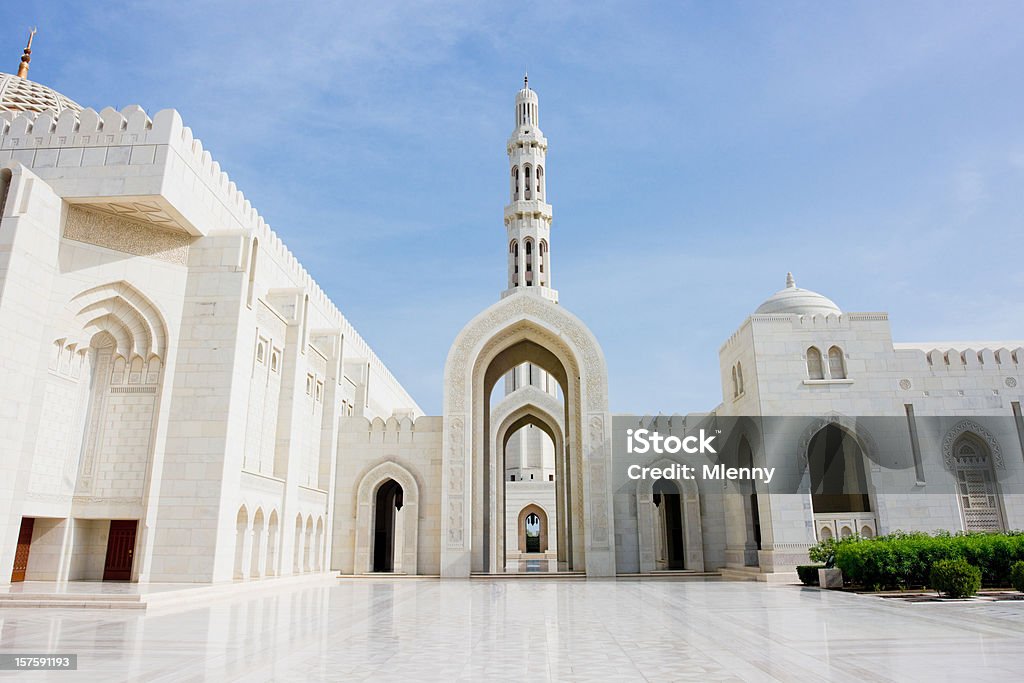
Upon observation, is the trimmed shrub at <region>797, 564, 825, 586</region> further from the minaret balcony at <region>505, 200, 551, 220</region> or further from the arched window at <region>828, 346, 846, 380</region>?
the minaret balcony at <region>505, 200, 551, 220</region>

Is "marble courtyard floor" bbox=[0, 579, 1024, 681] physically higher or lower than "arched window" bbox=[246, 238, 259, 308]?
lower

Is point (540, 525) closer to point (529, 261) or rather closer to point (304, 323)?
point (529, 261)

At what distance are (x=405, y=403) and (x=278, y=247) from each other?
18.0m

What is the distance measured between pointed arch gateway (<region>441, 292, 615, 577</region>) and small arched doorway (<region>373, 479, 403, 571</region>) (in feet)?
16.2

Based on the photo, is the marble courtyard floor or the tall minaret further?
the tall minaret

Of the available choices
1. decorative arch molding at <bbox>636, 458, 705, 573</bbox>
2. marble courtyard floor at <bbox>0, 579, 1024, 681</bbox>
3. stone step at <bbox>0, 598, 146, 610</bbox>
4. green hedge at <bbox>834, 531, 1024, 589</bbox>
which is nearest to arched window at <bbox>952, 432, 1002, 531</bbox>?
green hedge at <bbox>834, 531, 1024, 589</bbox>

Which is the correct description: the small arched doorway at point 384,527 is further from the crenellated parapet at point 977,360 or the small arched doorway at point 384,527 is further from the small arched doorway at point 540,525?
the crenellated parapet at point 977,360

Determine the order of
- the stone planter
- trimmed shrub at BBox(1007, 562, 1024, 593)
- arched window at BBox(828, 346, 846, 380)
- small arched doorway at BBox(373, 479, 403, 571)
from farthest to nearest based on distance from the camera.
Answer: small arched doorway at BBox(373, 479, 403, 571) < arched window at BBox(828, 346, 846, 380) < the stone planter < trimmed shrub at BBox(1007, 562, 1024, 593)

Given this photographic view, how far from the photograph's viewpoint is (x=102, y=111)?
1366 cm

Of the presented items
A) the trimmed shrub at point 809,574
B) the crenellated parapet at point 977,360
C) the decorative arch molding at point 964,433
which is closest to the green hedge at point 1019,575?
the trimmed shrub at point 809,574

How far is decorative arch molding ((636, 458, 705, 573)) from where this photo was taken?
2047cm

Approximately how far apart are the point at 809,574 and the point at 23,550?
15.2m

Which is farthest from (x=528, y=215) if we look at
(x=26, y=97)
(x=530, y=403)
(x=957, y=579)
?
(x=957, y=579)

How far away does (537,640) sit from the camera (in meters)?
7.07
